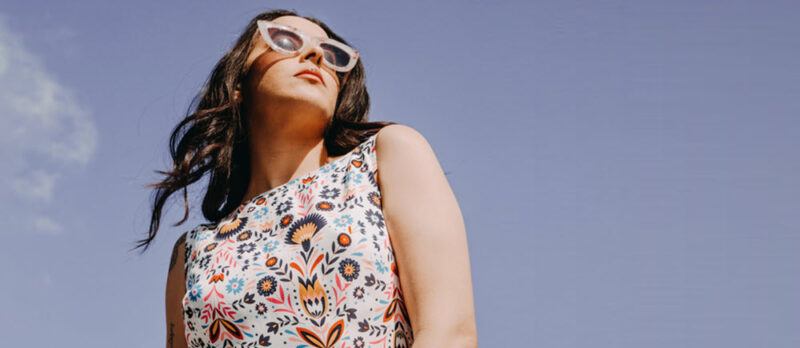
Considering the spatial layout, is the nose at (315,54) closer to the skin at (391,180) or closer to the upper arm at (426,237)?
the skin at (391,180)

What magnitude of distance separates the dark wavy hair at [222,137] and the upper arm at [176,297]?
0.22m

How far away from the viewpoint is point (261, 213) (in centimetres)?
366

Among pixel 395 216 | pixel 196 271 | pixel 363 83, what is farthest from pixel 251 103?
pixel 395 216

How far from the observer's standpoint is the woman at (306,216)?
10.3 ft

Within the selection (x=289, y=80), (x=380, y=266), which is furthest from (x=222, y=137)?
(x=380, y=266)

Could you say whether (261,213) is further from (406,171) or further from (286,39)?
(286,39)

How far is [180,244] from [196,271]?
47 centimetres

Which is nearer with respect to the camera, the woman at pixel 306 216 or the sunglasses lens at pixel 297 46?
the woman at pixel 306 216

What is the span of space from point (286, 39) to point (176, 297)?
1317 millimetres

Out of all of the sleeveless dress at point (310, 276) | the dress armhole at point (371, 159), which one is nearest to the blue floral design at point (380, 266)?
the sleeveless dress at point (310, 276)

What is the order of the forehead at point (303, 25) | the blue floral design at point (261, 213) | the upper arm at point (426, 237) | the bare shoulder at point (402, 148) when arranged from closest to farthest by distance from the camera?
1. the upper arm at point (426, 237)
2. the bare shoulder at point (402, 148)
3. the blue floral design at point (261, 213)
4. the forehead at point (303, 25)

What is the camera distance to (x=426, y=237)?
10.4ft

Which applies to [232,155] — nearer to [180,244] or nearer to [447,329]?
[180,244]

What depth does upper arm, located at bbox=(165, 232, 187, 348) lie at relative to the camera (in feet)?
12.8
